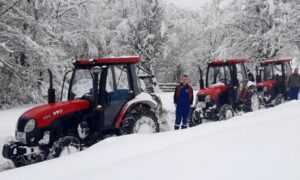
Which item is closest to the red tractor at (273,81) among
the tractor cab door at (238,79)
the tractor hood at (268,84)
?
the tractor hood at (268,84)

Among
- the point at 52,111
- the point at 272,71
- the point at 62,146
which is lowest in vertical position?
the point at 62,146

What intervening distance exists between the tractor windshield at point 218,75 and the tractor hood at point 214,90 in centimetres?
28

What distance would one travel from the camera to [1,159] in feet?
26.0

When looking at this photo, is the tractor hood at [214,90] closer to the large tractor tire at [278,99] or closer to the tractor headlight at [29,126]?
the large tractor tire at [278,99]

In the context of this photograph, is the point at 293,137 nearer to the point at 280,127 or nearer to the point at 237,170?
the point at 280,127

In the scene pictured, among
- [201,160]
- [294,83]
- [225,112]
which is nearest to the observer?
[201,160]

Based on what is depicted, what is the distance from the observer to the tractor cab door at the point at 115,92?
7.93 m

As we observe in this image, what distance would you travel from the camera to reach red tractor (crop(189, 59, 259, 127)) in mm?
11539

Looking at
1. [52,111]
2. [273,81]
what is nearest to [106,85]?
[52,111]

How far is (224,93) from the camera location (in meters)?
12.1

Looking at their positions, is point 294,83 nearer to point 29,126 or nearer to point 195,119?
point 195,119

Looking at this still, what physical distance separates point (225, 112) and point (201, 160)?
7.49 metres

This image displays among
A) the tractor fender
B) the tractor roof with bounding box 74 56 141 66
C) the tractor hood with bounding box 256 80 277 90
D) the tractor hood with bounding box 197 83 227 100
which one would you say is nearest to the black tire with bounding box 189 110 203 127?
the tractor hood with bounding box 197 83 227 100

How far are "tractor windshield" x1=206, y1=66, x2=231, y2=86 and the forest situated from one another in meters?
6.94
